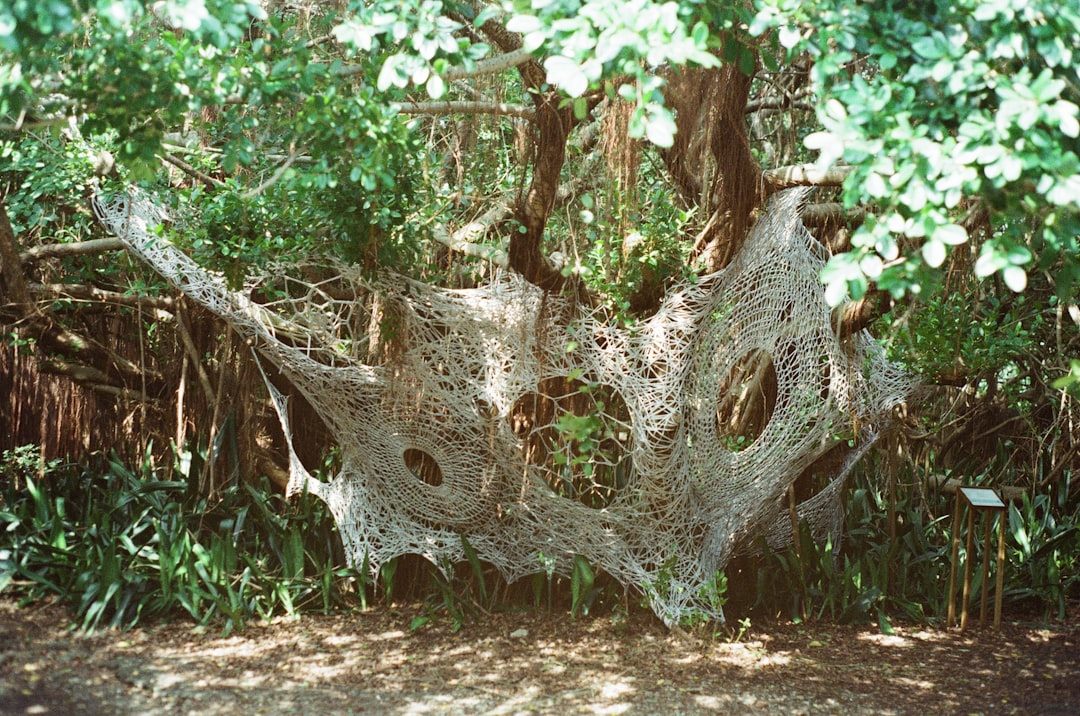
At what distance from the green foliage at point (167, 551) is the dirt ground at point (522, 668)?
0.47 feet

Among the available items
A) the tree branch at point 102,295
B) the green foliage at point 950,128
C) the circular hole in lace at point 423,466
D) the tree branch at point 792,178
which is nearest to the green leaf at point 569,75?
the green foliage at point 950,128

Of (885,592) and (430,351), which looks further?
(885,592)

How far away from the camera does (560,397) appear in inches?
204

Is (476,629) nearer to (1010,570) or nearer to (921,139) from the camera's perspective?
(1010,570)

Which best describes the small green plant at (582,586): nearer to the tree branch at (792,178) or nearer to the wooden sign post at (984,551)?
the wooden sign post at (984,551)

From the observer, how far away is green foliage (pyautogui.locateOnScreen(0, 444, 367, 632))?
206 inches

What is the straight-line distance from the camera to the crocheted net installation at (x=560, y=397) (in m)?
4.98

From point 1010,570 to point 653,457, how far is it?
2610mm

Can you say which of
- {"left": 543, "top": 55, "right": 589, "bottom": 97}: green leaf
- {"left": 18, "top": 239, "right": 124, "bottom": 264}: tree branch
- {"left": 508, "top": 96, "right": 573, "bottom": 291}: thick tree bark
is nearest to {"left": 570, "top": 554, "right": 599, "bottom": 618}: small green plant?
{"left": 508, "top": 96, "right": 573, "bottom": 291}: thick tree bark

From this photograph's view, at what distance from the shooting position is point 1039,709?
4.43m

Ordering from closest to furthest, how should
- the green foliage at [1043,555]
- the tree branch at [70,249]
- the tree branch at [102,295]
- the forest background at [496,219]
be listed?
the forest background at [496,219] < the tree branch at [70,249] < the green foliage at [1043,555] < the tree branch at [102,295]

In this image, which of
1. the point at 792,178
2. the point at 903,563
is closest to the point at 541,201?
the point at 792,178

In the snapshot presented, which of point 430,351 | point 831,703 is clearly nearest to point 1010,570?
point 831,703

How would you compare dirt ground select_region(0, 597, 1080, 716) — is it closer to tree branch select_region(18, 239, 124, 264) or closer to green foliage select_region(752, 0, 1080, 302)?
tree branch select_region(18, 239, 124, 264)
